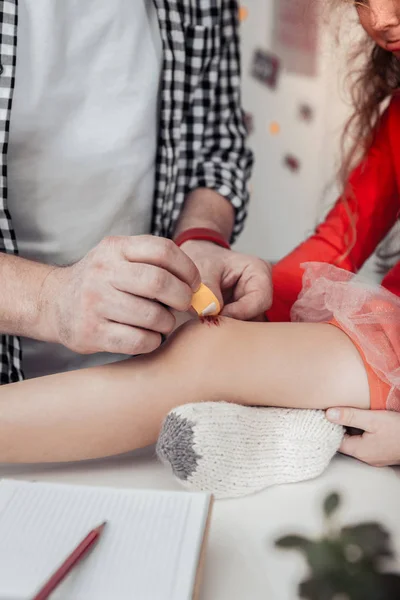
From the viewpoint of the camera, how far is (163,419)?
654mm

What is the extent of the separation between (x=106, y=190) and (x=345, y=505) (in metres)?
0.54

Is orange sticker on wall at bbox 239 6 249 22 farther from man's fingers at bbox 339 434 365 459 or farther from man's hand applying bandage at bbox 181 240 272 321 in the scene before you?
man's fingers at bbox 339 434 365 459

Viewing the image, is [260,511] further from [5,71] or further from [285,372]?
[5,71]

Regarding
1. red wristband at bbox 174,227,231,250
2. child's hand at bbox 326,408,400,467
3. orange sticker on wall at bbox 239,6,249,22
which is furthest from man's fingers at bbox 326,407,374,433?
orange sticker on wall at bbox 239,6,249,22

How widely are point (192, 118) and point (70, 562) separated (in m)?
0.79

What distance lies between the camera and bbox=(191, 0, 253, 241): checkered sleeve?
105 centimetres

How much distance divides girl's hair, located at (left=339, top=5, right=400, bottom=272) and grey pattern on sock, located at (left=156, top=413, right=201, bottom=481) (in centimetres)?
52

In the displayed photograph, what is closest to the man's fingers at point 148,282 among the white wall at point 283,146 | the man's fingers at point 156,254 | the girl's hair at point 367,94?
the man's fingers at point 156,254

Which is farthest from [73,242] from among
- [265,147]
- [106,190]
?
[265,147]

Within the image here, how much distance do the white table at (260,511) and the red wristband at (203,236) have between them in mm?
335

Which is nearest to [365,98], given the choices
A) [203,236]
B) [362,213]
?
[362,213]

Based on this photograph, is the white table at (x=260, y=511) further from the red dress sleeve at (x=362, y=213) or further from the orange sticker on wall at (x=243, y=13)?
the orange sticker on wall at (x=243, y=13)

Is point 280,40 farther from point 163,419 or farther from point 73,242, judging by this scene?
point 163,419

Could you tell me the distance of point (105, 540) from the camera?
47cm
